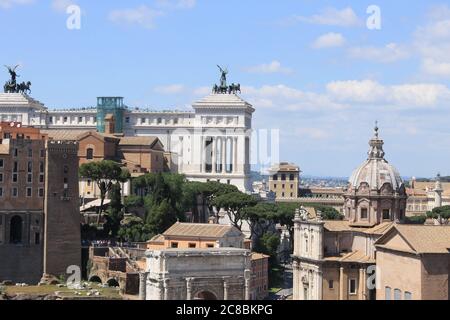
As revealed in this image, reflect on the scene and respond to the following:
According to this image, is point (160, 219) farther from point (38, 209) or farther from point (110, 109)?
point (110, 109)

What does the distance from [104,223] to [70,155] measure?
571 centimetres

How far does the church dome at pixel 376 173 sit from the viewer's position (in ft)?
176

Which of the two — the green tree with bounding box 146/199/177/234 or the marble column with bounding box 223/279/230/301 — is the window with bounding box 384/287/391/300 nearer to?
the marble column with bounding box 223/279/230/301

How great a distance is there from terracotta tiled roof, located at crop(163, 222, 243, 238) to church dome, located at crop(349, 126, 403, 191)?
10.6 m

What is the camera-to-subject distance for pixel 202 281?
48719mm

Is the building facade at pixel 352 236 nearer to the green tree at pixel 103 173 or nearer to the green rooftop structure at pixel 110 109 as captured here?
the green tree at pixel 103 173

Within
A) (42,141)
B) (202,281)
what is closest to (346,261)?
(202,281)

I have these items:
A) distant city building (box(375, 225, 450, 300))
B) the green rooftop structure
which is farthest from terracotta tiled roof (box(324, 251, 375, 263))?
the green rooftop structure

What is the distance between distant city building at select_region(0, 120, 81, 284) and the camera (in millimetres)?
64250

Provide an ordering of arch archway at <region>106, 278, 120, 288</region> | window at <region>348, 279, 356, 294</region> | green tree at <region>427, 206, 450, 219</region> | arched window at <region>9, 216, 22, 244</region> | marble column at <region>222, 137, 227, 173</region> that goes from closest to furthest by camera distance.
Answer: window at <region>348, 279, 356, 294</region>, arch archway at <region>106, 278, 120, 288</region>, arched window at <region>9, 216, 22, 244</region>, green tree at <region>427, 206, 450, 219</region>, marble column at <region>222, 137, 227, 173</region>

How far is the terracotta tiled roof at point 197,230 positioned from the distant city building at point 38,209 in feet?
22.1

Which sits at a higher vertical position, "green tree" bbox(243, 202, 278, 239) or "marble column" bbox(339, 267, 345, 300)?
"green tree" bbox(243, 202, 278, 239)

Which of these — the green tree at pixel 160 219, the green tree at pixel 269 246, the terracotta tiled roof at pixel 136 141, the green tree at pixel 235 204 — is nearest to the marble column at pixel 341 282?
the green tree at pixel 160 219
